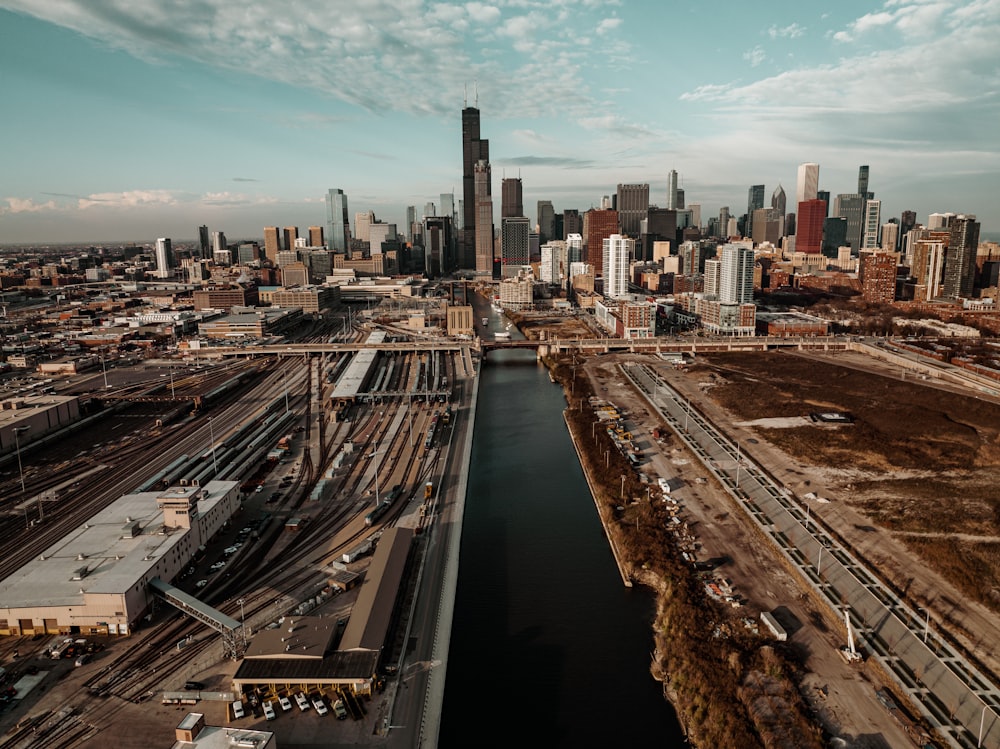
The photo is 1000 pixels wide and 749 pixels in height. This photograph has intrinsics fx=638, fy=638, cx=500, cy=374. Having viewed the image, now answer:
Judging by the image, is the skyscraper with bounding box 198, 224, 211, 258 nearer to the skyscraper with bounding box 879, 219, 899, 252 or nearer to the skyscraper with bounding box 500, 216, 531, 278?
the skyscraper with bounding box 500, 216, 531, 278

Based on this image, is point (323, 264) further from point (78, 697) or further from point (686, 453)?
point (78, 697)

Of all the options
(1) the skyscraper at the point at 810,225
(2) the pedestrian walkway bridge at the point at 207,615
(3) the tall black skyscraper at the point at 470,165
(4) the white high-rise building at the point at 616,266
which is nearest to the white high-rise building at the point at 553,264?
(4) the white high-rise building at the point at 616,266

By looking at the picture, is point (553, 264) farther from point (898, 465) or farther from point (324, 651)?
point (324, 651)

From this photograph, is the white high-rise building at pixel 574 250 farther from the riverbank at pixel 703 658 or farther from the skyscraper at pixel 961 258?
the riverbank at pixel 703 658

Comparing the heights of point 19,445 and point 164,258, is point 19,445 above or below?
below

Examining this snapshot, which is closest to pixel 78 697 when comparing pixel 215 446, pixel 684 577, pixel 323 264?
pixel 684 577

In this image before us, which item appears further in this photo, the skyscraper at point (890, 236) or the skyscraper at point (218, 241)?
the skyscraper at point (218, 241)

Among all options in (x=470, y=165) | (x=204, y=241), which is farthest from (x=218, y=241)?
(x=470, y=165)

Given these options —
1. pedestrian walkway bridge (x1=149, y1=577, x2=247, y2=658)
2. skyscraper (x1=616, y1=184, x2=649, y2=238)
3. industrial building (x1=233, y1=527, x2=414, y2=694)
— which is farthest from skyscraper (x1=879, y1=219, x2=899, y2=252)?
pedestrian walkway bridge (x1=149, y1=577, x2=247, y2=658)
